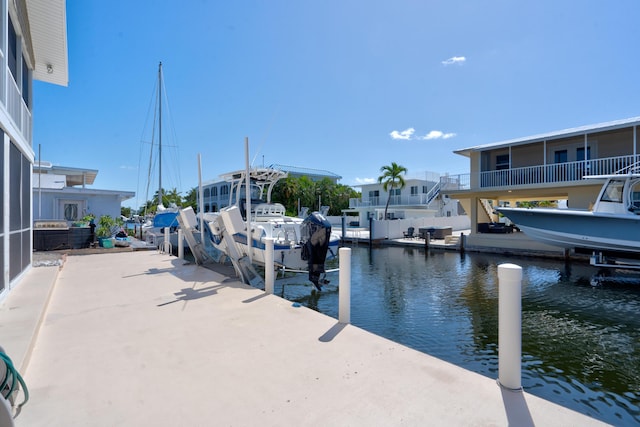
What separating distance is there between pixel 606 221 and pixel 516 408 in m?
11.8

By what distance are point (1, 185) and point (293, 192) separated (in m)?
33.3

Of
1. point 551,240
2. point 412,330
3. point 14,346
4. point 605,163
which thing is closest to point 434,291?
point 412,330

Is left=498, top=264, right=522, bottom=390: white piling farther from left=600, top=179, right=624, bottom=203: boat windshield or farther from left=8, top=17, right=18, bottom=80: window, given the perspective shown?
left=600, top=179, right=624, bottom=203: boat windshield

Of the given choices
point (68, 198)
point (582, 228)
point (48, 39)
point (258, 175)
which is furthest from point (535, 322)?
point (68, 198)

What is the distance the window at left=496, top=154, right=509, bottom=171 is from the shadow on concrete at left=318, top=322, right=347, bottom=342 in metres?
18.3

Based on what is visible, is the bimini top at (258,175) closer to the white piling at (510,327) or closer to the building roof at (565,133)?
the white piling at (510,327)

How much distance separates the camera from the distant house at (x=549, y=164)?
1450 centimetres

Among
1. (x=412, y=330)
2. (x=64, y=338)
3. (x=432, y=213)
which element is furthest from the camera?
(x=432, y=213)

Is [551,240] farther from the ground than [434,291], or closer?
farther from the ground

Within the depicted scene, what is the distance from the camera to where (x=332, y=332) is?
4.02m

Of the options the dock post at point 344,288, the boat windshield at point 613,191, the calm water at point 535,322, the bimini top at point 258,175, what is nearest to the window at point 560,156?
the boat windshield at point 613,191

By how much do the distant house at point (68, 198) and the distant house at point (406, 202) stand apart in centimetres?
2189

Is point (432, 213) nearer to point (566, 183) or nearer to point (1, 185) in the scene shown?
point (566, 183)

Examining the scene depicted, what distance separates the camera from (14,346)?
3.21 metres
